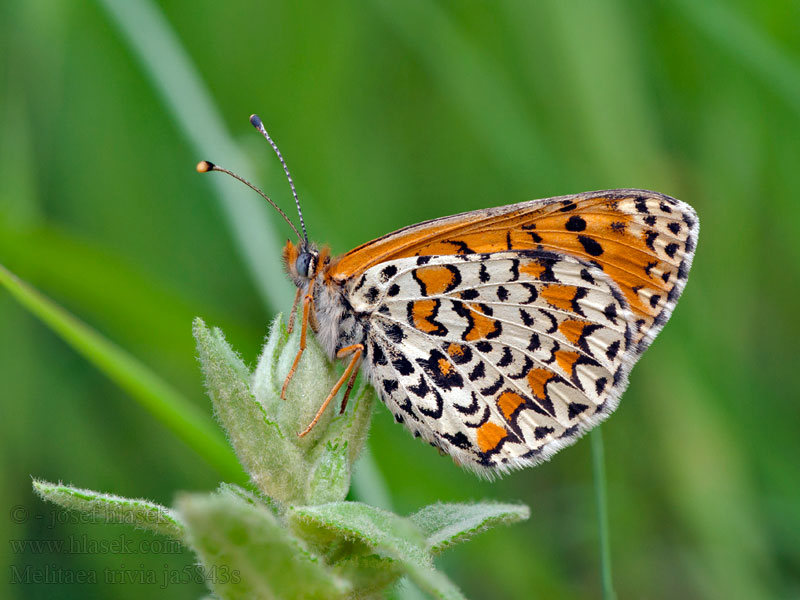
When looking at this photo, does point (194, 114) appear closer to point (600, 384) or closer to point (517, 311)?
point (517, 311)

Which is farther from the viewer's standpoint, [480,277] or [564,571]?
[564,571]

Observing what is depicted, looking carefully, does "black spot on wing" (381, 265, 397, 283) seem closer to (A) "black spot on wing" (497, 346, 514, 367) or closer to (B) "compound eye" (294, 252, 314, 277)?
(B) "compound eye" (294, 252, 314, 277)

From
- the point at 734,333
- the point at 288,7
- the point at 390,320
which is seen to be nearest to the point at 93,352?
the point at 390,320

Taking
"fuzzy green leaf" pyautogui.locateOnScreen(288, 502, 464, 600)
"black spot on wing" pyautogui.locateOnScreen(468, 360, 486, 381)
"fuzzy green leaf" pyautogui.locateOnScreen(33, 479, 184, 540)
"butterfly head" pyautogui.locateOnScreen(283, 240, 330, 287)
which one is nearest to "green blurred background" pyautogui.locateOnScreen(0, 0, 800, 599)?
"butterfly head" pyautogui.locateOnScreen(283, 240, 330, 287)

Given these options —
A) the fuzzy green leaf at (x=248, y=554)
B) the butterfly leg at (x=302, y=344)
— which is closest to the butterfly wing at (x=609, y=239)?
the butterfly leg at (x=302, y=344)

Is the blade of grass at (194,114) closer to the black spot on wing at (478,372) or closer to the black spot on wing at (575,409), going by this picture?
the black spot on wing at (478,372)

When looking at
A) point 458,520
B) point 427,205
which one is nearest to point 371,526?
point 458,520

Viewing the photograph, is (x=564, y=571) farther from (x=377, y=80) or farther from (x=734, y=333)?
(x=377, y=80)

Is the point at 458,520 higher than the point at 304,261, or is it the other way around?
the point at 304,261
